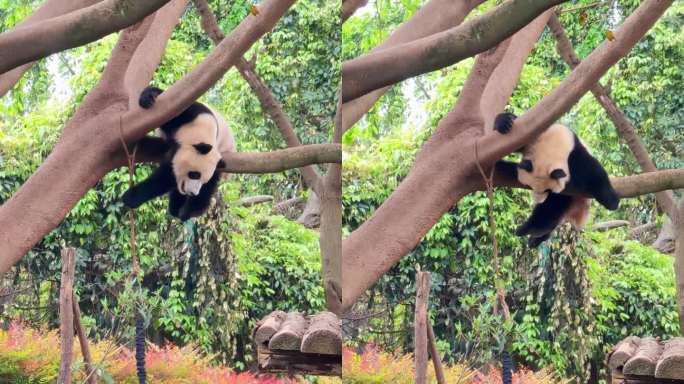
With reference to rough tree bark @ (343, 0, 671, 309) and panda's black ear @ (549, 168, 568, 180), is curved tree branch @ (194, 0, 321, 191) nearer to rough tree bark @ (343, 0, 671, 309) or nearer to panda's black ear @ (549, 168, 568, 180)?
rough tree bark @ (343, 0, 671, 309)

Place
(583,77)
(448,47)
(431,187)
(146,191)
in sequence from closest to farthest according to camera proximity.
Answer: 1. (448,47)
2. (583,77)
3. (431,187)
4. (146,191)

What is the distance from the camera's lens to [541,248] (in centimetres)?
241

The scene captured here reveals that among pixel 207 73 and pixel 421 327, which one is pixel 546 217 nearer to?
pixel 421 327

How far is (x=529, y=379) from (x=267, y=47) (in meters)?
1.42

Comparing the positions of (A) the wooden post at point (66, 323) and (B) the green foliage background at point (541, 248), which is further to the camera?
(B) the green foliage background at point (541, 248)

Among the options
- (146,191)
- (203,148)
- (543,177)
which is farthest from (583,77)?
(146,191)

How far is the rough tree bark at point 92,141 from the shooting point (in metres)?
2.24

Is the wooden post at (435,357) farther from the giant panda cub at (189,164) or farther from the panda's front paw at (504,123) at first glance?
the giant panda cub at (189,164)

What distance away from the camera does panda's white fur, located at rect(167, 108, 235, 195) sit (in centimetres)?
242

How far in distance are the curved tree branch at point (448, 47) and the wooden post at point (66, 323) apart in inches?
42.6

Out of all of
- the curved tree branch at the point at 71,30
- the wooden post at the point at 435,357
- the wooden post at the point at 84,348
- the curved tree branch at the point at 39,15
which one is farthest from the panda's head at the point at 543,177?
the curved tree branch at the point at 39,15

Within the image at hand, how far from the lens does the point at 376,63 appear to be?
191cm

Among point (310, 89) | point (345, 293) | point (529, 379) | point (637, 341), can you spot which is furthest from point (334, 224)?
point (637, 341)

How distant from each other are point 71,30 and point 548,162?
1.51 metres
